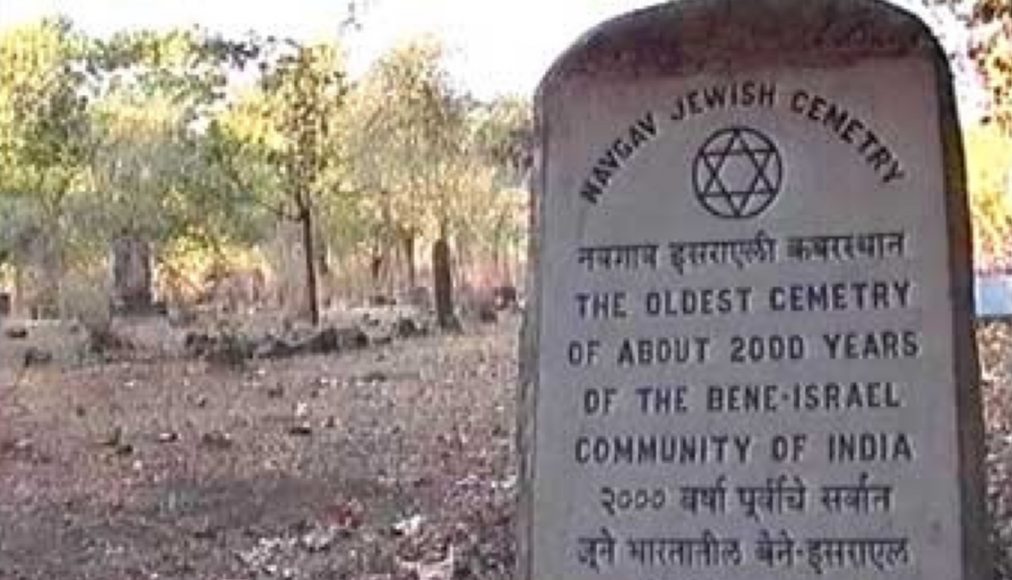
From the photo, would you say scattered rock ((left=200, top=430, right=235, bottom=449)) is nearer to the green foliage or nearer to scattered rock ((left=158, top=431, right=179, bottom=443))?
scattered rock ((left=158, top=431, right=179, bottom=443))

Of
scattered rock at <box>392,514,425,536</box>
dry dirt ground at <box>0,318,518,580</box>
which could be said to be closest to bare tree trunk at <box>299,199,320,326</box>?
dry dirt ground at <box>0,318,518,580</box>

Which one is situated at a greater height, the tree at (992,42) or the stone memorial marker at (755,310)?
the tree at (992,42)

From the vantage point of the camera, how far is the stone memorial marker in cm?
386

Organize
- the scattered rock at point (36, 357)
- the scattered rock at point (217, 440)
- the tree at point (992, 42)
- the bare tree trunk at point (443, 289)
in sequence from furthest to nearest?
the bare tree trunk at point (443, 289)
the scattered rock at point (36, 357)
the scattered rock at point (217, 440)
the tree at point (992, 42)

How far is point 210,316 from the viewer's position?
29.6 m

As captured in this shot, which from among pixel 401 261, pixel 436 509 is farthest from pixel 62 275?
pixel 436 509

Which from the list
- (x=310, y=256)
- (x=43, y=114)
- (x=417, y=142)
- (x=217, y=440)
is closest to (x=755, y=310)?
(x=217, y=440)

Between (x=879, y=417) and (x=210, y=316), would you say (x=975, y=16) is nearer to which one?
(x=879, y=417)

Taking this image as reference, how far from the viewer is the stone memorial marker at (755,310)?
386 centimetres

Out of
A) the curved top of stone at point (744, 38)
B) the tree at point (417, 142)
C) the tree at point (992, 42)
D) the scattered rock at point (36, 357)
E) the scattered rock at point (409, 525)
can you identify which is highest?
the tree at point (417, 142)

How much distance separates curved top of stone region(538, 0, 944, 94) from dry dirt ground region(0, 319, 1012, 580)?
282 centimetres

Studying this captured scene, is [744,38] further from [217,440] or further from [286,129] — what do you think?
[286,129]

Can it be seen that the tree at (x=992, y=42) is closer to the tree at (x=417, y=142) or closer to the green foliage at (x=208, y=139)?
the green foliage at (x=208, y=139)

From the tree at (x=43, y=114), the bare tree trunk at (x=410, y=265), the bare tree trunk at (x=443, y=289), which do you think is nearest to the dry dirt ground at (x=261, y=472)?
the tree at (x=43, y=114)
